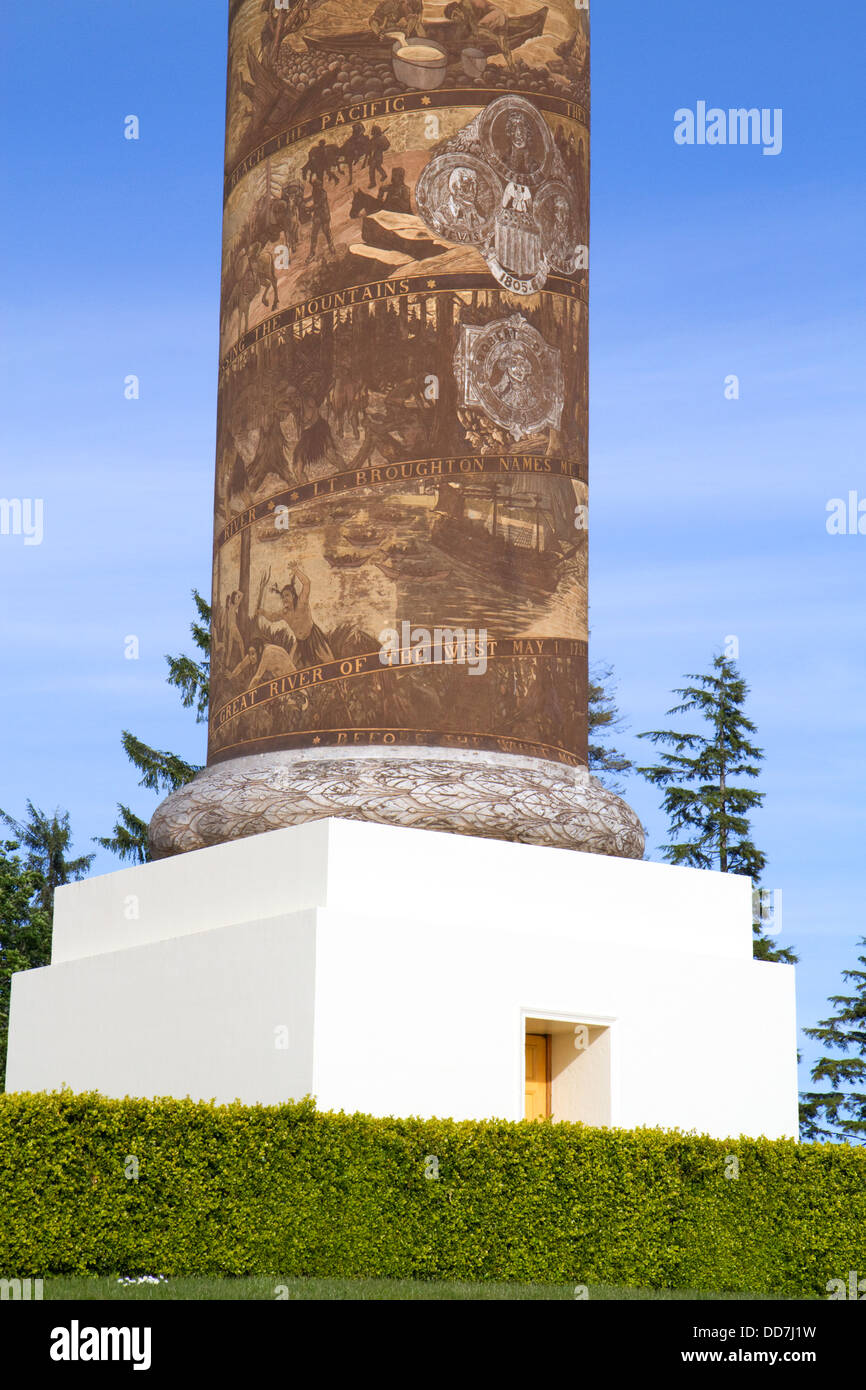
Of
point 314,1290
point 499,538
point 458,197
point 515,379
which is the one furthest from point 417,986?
point 458,197

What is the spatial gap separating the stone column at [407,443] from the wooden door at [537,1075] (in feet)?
5.07

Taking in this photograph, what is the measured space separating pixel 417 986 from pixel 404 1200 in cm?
171

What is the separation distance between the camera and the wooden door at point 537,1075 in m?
14.1

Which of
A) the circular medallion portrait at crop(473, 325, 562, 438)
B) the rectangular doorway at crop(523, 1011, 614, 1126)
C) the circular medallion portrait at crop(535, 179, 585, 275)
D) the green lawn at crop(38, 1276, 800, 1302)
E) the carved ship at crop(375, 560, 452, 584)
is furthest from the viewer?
the circular medallion portrait at crop(535, 179, 585, 275)

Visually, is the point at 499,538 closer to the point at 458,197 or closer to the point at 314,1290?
the point at 458,197

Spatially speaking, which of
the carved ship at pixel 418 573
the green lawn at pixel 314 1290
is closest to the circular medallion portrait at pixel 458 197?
the carved ship at pixel 418 573

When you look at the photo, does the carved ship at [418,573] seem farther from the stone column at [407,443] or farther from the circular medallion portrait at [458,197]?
the circular medallion portrait at [458,197]

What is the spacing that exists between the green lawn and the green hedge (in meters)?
0.27

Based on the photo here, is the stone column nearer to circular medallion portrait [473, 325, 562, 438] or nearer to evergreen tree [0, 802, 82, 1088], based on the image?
circular medallion portrait [473, 325, 562, 438]

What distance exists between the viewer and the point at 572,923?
14.1 m

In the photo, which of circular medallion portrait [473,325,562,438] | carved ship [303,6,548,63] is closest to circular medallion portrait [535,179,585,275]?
circular medallion portrait [473,325,562,438]

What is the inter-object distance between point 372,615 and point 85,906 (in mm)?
3470

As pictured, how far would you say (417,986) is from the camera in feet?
42.6

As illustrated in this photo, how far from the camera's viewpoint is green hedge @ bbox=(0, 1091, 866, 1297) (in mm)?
10898
